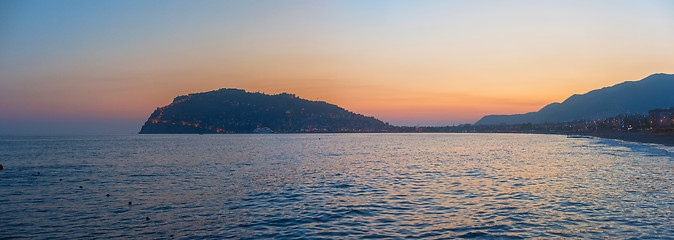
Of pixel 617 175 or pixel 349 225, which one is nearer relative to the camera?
pixel 349 225

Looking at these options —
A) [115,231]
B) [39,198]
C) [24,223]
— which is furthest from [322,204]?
[39,198]

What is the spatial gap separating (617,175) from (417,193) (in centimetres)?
2299

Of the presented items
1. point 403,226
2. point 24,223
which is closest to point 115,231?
point 24,223

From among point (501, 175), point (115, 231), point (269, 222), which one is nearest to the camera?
point (115, 231)

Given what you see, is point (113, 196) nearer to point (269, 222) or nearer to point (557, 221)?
point (269, 222)

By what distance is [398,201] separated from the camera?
24547 mm

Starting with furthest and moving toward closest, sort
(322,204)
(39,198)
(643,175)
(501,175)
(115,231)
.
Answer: (501,175) < (643,175) < (39,198) < (322,204) < (115,231)

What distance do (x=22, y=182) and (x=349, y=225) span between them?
34672 mm

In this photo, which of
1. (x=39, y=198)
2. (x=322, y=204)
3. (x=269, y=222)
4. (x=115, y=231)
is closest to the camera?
(x=115, y=231)

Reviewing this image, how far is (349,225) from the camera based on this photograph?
18578mm

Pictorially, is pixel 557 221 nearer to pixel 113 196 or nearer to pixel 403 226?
pixel 403 226

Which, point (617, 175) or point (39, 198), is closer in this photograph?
point (39, 198)

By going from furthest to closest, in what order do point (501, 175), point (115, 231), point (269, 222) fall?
point (501, 175), point (269, 222), point (115, 231)

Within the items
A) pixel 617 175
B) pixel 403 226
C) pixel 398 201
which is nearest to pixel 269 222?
pixel 403 226
